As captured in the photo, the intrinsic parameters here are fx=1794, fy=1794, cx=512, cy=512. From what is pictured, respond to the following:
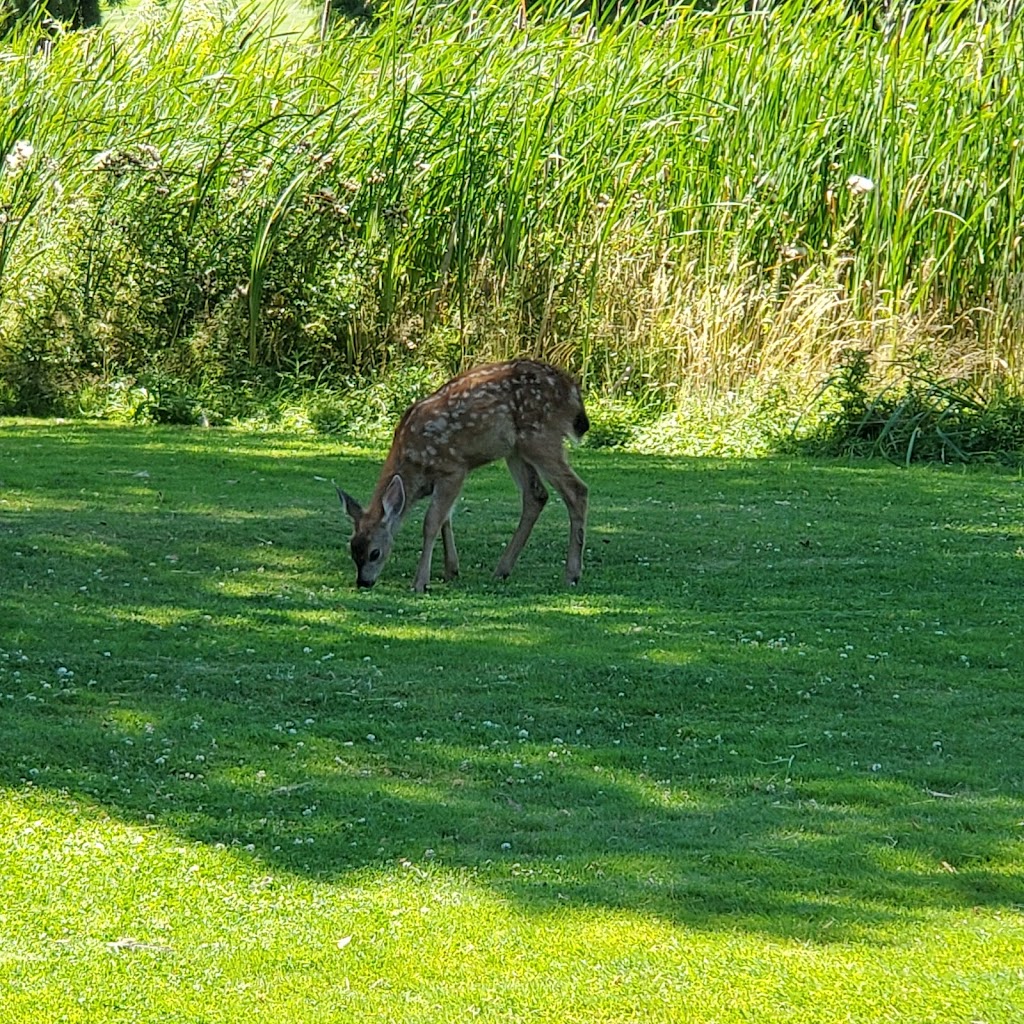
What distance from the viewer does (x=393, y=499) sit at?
33.7 feet

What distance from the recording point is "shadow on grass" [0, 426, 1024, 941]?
578 cm

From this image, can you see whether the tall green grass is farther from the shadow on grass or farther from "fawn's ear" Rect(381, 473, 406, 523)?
"fawn's ear" Rect(381, 473, 406, 523)

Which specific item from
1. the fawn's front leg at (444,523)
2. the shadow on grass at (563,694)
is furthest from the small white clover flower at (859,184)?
the fawn's front leg at (444,523)

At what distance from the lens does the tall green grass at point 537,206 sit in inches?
594

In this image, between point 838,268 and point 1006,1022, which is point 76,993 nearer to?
point 1006,1022

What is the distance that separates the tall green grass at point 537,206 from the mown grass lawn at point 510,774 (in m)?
4.18

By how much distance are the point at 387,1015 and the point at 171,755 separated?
7.22 feet

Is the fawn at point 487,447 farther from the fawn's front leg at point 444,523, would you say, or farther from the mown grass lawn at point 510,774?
the mown grass lawn at point 510,774

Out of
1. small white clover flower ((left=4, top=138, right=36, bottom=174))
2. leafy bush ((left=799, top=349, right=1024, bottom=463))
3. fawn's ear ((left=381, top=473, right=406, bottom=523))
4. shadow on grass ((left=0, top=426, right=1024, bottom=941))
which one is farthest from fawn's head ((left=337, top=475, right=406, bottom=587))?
small white clover flower ((left=4, top=138, right=36, bottom=174))

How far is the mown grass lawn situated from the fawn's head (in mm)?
159

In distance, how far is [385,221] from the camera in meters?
15.9

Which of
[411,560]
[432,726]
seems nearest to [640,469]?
[411,560]

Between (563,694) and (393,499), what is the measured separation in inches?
115

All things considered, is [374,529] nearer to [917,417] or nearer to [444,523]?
[444,523]
